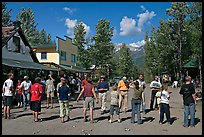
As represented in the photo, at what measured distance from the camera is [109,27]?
186ft

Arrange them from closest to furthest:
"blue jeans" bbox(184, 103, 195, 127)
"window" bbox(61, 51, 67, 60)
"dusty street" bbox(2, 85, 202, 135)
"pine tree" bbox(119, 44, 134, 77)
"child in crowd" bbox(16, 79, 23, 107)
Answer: "dusty street" bbox(2, 85, 202, 135) → "blue jeans" bbox(184, 103, 195, 127) → "child in crowd" bbox(16, 79, 23, 107) → "window" bbox(61, 51, 67, 60) → "pine tree" bbox(119, 44, 134, 77)

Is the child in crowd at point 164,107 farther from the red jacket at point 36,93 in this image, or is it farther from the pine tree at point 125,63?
the pine tree at point 125,63

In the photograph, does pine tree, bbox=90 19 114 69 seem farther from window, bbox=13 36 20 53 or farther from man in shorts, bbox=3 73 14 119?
man in shorts, bbox=3 73 14 119

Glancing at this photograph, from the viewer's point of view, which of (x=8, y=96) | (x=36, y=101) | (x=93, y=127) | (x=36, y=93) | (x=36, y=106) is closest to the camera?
(x=93, y=127)

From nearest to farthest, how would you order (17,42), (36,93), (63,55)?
(36,93) < (17,42) < (63,55)

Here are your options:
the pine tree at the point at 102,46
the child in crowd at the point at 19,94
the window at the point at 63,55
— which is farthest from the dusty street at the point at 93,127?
the pine tree at the point at 102,46

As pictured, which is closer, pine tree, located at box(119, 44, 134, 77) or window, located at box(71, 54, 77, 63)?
window, located at box(71, 54, 77, 63)

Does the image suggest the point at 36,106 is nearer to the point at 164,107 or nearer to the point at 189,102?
the point at 164,107

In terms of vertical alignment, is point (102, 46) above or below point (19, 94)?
above

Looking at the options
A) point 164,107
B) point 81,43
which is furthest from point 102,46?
point 164,107

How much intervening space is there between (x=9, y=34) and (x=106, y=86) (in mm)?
15764

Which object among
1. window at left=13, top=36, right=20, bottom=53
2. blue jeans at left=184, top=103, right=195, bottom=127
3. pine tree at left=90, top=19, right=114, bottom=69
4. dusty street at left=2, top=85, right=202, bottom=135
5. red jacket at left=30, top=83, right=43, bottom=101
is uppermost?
pine tree at left=90, top=19, right=114, bottom=69

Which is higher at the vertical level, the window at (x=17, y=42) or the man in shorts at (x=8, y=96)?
the window at (x=17, y=42)

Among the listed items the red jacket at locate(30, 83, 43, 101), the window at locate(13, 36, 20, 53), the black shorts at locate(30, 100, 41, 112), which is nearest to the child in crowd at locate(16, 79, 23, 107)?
the red jacket at locate(30, 83, 43, 101)
